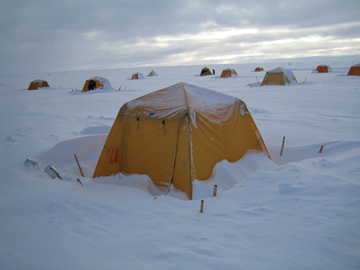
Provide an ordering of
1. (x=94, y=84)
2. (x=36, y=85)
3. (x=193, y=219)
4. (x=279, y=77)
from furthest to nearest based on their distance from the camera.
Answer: (x=36, y=85)
(x=94, y=84)
(x=279, y=77)
(x=193, y=219)

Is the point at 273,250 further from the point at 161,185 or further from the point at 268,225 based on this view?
the point at 161,185

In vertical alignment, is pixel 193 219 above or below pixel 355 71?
below

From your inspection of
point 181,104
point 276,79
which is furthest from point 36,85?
point 181,104

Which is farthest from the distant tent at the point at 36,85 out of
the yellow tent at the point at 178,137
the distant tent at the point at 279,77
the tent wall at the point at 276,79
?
the yellow tent at the point at 178,137

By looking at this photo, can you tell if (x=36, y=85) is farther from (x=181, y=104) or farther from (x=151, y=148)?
(x=181, y=104)

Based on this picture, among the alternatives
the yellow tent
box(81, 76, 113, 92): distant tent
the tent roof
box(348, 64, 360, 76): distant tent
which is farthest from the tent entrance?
box(348, 64, 360, 76): distant tent

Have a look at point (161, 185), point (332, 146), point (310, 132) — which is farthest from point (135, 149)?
point (310, 132)

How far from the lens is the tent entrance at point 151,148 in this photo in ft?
15.1

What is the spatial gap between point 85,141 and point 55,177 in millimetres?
2199

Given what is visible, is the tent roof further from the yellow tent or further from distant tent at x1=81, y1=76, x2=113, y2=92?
distant tent at x1=81, y1=76, x2=113, y2=92

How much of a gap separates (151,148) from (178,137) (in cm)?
67

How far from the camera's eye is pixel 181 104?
4.73 m

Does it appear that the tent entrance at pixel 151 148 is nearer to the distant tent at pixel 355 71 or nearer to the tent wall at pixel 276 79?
the tent wall at pixel 276 79

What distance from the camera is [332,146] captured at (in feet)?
18.7
